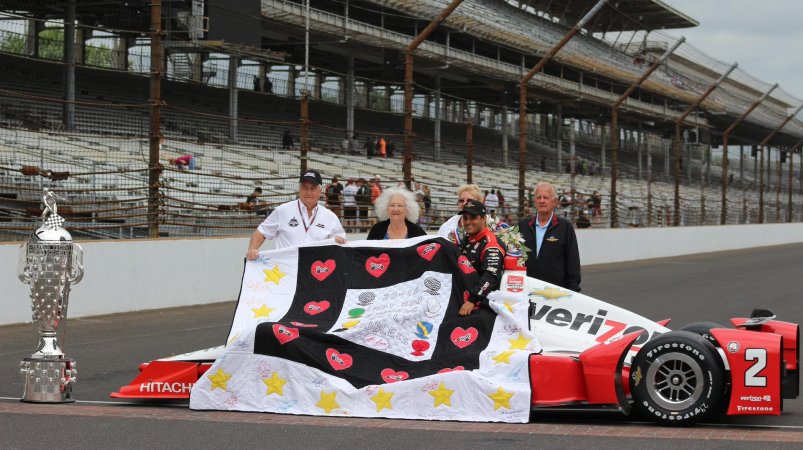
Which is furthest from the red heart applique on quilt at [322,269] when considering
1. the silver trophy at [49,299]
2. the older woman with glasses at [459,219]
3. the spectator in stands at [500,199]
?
the spectator in stands at [500,199]

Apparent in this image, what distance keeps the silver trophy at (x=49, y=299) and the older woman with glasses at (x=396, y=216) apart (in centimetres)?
219

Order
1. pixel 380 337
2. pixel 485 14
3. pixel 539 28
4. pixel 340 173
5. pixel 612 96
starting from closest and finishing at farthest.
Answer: pixel 380 337
pixel 340 173
pixel 485 14
pixel 539 28
pixel 612 96

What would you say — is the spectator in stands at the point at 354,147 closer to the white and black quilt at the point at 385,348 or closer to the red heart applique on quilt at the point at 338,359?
the white and black quilt at the point at 385,348

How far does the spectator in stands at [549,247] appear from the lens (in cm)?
901

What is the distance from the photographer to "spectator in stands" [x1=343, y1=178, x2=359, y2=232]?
2006cm

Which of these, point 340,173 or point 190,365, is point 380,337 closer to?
point 190,365

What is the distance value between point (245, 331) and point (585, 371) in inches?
88.7

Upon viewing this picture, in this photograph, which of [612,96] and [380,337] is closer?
[380,337]

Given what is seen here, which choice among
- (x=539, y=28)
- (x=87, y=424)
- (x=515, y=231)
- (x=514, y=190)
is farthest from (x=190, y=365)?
(x=539, y=28)

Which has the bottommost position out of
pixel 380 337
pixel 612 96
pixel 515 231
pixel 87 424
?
pixel 87 424

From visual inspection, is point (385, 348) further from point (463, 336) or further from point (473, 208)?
point (473, 208)

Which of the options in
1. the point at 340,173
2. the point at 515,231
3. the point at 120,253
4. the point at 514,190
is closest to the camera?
the point at 515,231

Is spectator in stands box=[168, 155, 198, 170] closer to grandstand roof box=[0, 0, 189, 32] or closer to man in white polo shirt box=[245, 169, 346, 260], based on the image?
man in white polo shirt box=[245, 169, 346, 260]

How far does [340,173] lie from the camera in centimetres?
2311
